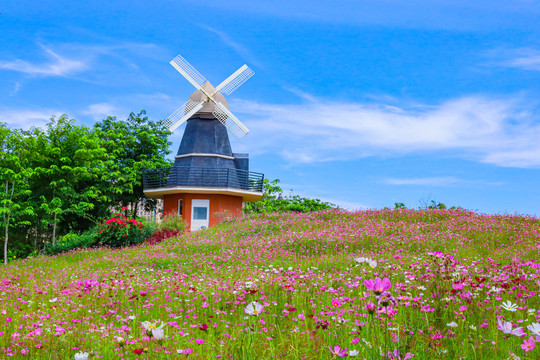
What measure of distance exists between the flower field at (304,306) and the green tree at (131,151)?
2015 cm

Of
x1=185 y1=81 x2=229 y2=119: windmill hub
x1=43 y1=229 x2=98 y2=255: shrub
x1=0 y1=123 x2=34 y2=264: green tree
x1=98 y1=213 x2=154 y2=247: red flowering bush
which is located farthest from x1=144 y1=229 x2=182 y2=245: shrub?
x1=185 y1=81 x2=229 y2=119: windmill hub

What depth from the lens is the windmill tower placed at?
107 feet

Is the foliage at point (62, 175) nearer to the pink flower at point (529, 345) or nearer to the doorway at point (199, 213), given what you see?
the doorway at point (199, 213)

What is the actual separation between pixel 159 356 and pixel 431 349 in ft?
7.50

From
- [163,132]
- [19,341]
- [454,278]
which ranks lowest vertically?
[19,341]

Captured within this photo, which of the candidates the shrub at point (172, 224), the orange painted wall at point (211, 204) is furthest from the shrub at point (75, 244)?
the orange painted wall at point (211, 204)

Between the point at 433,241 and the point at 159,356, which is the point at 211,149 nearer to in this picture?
the point at 433,241

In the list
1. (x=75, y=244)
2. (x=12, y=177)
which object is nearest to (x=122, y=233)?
(x=75, y=244)

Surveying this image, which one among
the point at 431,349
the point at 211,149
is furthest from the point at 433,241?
the point at 211,149

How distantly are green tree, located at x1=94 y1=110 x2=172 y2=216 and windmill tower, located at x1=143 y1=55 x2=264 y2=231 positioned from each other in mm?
1684

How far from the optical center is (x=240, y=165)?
117ft

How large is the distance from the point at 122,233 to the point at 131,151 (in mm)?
15566

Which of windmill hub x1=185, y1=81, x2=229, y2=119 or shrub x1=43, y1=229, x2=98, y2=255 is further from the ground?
windmill hub x1=185, y1=81, x2=229, y2=119

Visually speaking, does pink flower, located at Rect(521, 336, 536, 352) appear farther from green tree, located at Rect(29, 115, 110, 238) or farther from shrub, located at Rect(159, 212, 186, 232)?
green tree, located at Rect(29, 115, 110, 238)
